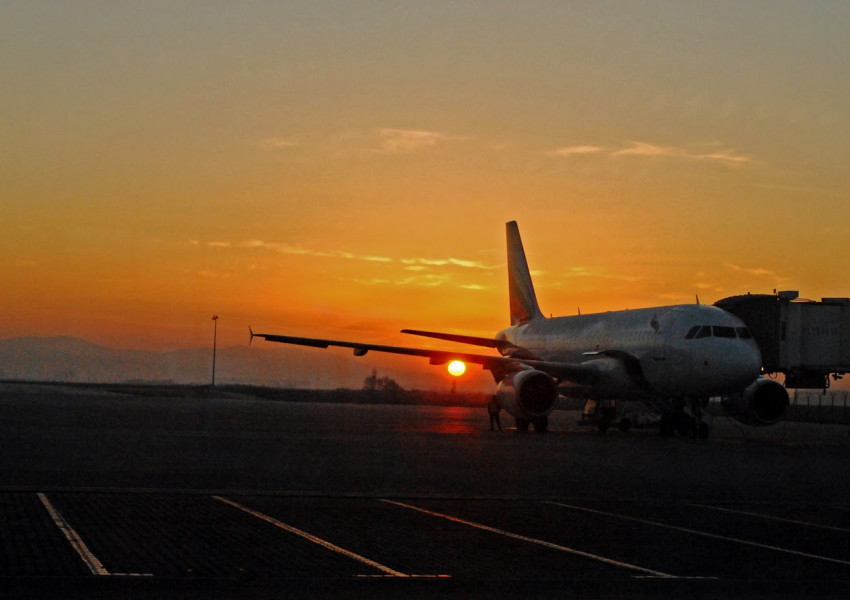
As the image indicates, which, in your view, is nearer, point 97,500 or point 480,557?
point 480,557

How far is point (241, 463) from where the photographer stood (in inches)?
803

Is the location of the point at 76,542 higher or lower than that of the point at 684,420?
lower

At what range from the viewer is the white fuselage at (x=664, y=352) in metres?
32.2

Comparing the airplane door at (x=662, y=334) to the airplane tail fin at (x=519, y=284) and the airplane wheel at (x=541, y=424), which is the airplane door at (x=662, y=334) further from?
the airplane tail fin at (x=519, y=284)

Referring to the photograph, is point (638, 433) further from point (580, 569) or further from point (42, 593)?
point (42, 593)

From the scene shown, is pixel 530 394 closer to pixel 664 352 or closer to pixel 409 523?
pixel 664 352

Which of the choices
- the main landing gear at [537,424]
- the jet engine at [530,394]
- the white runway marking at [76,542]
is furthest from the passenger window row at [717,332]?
the white runway marking at [76,542]

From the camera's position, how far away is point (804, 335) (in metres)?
36.1

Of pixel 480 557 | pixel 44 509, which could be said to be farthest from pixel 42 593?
pixel 44 509

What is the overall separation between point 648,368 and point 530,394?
11.5 ft

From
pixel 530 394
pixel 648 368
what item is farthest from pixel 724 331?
pixel 530 394

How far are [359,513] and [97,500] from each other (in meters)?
3.05

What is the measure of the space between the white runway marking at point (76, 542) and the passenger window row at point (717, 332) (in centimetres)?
2255

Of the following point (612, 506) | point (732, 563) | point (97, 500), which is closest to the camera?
point (732, 563)
